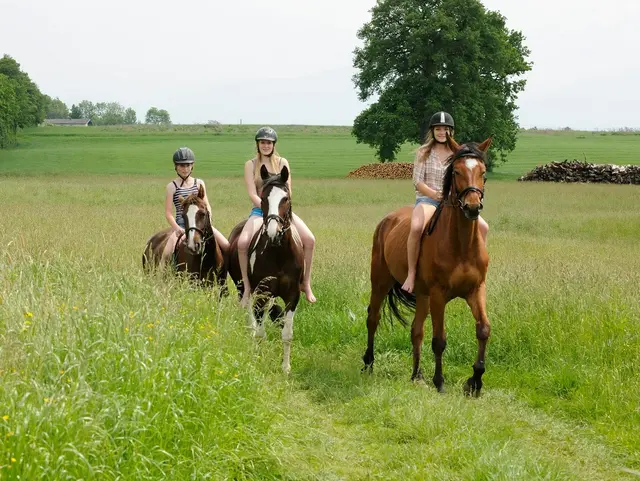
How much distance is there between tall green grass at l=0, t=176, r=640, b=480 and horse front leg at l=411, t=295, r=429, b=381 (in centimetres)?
38

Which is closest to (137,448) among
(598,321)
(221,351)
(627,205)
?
(221,351)

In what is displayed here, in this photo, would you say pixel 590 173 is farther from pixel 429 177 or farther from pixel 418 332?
pixel 418 332

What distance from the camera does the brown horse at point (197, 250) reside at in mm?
8805

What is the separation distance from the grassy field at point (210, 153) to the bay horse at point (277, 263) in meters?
45.5

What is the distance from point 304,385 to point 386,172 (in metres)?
41.7

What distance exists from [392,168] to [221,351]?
4370cm

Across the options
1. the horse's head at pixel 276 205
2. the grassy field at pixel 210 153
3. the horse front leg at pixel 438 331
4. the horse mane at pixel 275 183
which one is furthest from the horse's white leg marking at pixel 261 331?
the grassy field at pixel 210 153

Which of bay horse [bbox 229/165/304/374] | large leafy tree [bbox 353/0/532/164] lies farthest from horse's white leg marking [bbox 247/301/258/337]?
large leafy tree [bbox 353/0/532/164]

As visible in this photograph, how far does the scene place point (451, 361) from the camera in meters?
8.76

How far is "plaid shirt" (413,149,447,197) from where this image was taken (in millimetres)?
7945

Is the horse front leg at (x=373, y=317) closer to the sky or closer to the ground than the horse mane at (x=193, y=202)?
closer to the ground

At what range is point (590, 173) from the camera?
140 feet

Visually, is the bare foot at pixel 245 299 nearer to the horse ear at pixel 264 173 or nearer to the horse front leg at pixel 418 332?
the horse ear at pixel 264 173

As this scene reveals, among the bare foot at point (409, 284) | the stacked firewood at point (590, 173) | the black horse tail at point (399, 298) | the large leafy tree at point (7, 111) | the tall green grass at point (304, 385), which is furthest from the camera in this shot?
the large leafy tree at point (7, 111)
